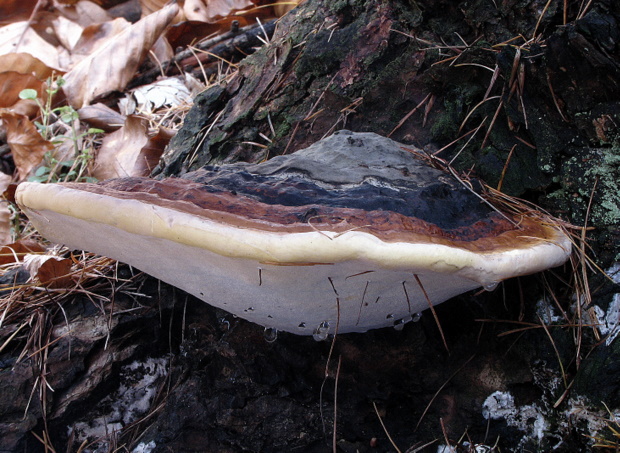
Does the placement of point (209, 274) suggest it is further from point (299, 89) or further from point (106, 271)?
point (299, 89)

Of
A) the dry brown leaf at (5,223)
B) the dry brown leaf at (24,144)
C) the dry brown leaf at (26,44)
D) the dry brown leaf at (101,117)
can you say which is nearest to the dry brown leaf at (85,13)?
the dry brown leaf at (26,44)

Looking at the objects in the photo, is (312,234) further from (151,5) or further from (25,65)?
(151,5)

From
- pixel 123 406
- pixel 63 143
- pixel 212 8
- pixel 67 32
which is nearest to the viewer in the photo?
pixel 123 406

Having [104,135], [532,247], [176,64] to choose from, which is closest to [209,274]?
[532,247]

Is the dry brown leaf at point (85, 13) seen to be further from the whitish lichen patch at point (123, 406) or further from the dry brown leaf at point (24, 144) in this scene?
the whitish lichen patch at point (123, 406)

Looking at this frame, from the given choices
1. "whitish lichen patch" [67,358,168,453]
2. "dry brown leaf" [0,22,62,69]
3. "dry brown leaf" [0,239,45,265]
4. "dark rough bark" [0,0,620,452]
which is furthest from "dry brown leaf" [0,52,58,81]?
"whitish lichen patch" [67,358,168,453]

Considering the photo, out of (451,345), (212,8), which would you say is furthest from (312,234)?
(212,8)
